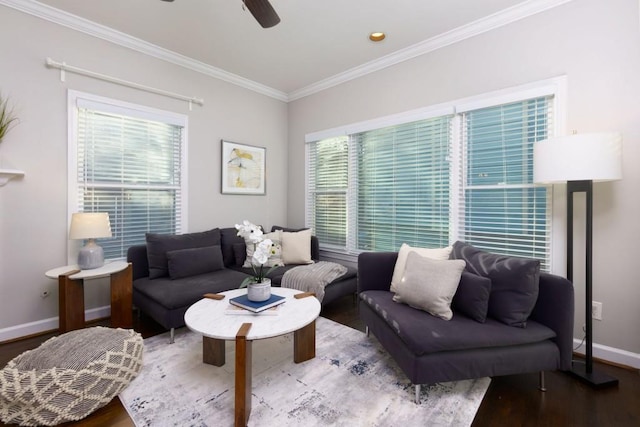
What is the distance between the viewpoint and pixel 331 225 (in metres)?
4.14

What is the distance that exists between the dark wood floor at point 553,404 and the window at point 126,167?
4.61ft

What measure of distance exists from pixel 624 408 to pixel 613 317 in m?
0.73

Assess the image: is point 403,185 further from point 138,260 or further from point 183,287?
point 138,260

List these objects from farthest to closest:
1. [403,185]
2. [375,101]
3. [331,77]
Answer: [331,77], [375,101], [403,185]

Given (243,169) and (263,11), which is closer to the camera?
(263,11)

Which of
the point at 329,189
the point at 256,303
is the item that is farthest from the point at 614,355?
the point at 329,189

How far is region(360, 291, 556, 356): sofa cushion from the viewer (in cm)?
171

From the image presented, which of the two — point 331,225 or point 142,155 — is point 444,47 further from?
point 142,155

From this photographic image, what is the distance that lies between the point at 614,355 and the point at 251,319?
267 centimetres

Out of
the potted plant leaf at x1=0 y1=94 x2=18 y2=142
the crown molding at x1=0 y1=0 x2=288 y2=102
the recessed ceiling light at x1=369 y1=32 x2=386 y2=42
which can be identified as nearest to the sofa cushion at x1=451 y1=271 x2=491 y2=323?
the recessed ceiling light at x1=369 y1=32 x2=386 y2=42

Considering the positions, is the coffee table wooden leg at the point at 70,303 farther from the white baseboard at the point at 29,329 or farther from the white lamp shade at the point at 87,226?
the white baseboard at the point at 29,329

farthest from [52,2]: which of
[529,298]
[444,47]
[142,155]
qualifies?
[529,298]

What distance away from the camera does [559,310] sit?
1848 millimetres

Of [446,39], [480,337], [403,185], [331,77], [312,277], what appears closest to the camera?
[480,337]
